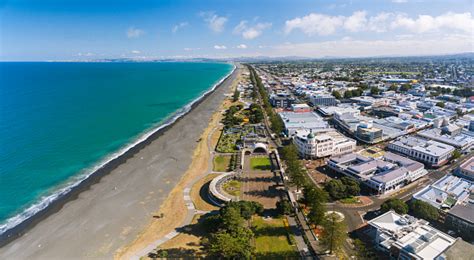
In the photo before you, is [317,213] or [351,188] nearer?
[317,213]

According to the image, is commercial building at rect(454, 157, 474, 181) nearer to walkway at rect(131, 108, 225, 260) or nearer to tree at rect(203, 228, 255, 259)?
tree at rect(203, 228, 255, 259)

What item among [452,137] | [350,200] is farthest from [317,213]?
[452,137]

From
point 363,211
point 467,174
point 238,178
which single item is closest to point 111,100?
point 238,178

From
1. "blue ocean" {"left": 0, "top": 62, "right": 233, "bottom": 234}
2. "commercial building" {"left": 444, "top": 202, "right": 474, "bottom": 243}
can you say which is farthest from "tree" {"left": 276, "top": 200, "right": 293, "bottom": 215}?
"blue ocean" {"left": 0, "top": 62, "right": 233, "bottom": 234}

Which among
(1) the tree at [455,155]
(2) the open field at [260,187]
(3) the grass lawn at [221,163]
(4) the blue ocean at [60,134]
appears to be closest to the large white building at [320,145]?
(2) the open field at [260,187]

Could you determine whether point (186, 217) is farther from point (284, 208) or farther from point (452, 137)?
point (452, 137)

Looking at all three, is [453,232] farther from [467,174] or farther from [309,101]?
[309,101]
